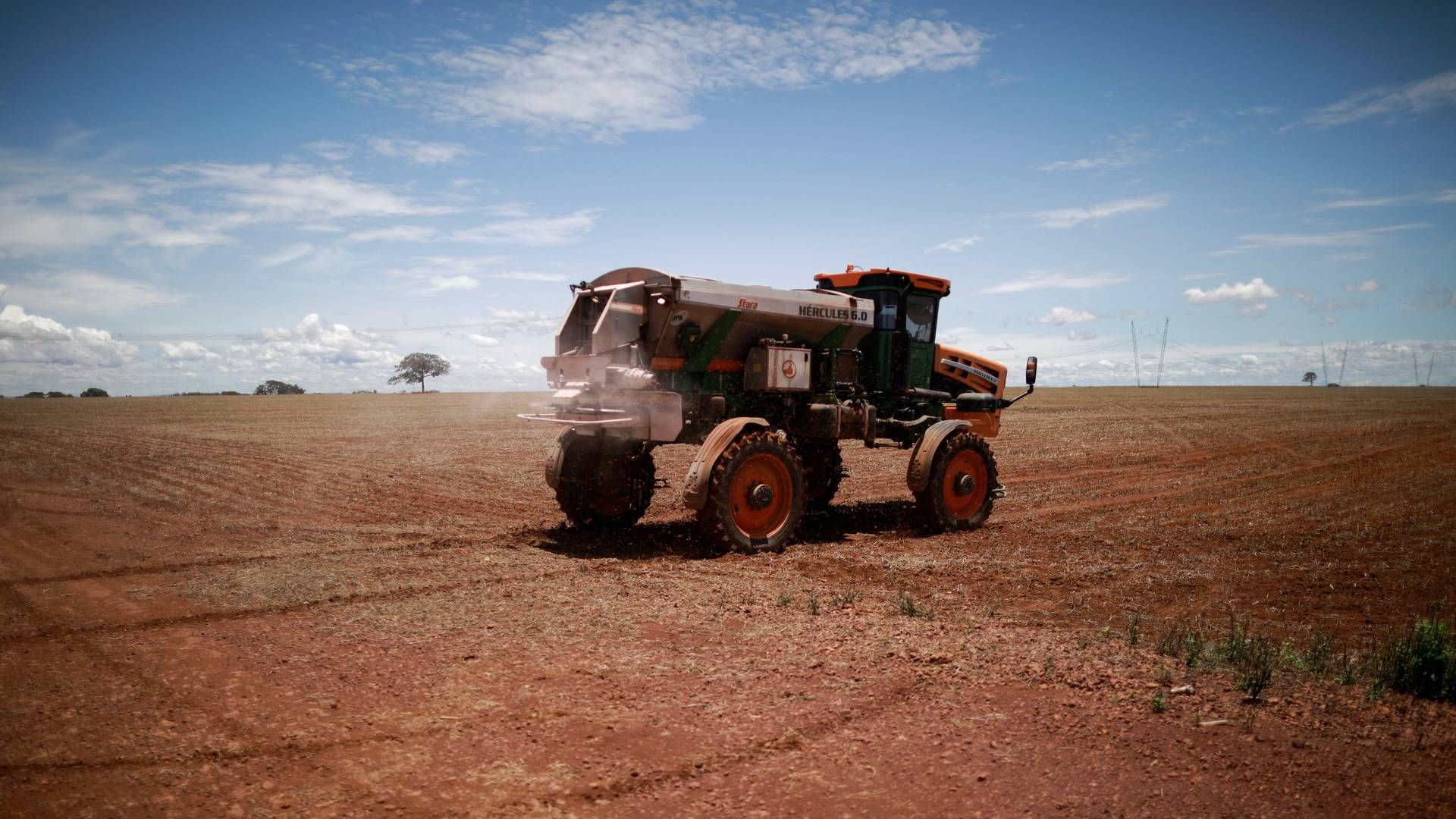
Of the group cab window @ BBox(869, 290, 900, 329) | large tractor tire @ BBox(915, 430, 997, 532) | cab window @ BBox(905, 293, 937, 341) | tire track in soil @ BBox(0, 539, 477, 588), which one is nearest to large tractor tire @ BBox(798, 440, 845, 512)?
large tractor tire @ BBox(915, 430, 997, 532)

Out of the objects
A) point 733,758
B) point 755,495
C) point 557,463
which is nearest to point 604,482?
point 557,463

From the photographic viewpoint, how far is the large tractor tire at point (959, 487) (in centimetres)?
1083

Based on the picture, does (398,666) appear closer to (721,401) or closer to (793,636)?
(793,636)

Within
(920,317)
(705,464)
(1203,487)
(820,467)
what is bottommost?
(1203,487)

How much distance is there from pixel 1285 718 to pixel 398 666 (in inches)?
213

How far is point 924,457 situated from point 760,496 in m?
2.68

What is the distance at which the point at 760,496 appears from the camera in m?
9.30

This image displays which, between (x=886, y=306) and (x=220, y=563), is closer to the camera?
(x=220, y=563)

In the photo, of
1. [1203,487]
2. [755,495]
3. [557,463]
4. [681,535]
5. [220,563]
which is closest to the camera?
[220,563]

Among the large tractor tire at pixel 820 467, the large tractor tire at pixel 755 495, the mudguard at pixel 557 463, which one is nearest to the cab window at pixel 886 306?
the large tractor tire at pixel 820 467

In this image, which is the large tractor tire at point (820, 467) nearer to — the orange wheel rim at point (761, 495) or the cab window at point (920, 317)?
the cab window at point (920, 317)

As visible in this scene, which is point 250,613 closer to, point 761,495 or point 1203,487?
point 761,495

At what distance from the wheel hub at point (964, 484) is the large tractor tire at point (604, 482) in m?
4.14

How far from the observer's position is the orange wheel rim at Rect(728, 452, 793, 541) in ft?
30.1
